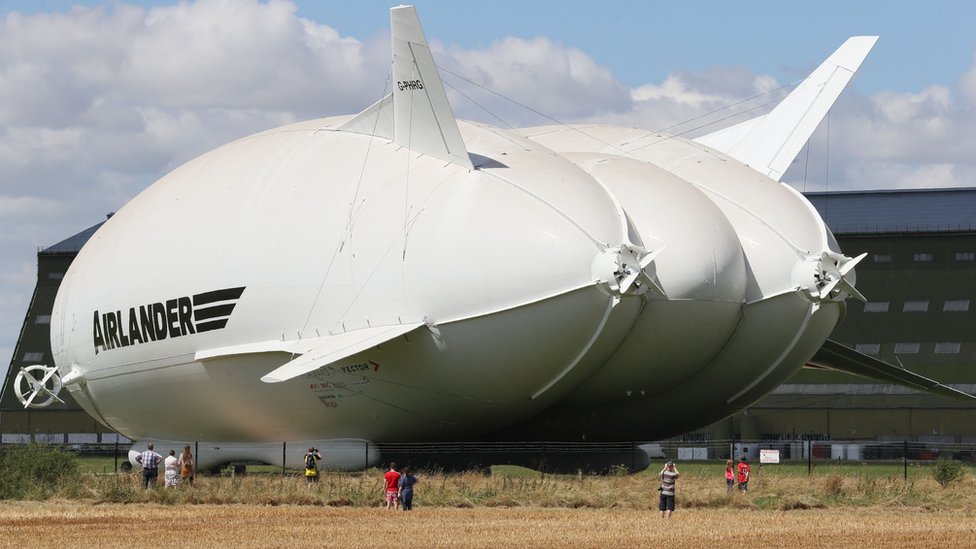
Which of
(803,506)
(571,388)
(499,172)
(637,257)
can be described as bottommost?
(803,506)

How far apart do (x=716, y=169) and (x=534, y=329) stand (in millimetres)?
9553

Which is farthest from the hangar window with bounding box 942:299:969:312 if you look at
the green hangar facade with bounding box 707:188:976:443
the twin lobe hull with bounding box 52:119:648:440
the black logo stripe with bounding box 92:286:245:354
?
the black logo stripe with bounding box 92:286:245:354

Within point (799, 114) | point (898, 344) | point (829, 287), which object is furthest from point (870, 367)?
point (898, 344)

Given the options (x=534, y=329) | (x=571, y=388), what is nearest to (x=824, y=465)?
(x=571, y=388)

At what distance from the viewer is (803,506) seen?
3525 cm

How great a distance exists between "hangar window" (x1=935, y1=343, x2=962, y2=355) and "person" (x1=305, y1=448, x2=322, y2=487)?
136 ft

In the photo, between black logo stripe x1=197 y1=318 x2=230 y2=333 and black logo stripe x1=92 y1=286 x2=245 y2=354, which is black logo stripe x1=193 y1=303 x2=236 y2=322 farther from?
black logo stripe x1=197 y1=318 x2=230 y2=333

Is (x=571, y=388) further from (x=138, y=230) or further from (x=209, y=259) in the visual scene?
(x=138, y=230)

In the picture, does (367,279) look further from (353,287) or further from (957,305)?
(957,305)

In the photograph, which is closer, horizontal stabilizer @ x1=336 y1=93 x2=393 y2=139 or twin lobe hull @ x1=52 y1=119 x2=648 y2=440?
twin lobe hull @ x1=52 y1=119 x2=648 y2=440

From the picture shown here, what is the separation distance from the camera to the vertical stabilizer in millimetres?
37375

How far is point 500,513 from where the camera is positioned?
33312 millimetres

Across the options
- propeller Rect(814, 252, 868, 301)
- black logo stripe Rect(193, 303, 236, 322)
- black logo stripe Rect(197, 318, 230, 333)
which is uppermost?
propeller Rect(814, 252, 868, 301)

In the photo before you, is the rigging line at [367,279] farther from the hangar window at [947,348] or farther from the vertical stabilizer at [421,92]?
the hangar window at [947,348]
